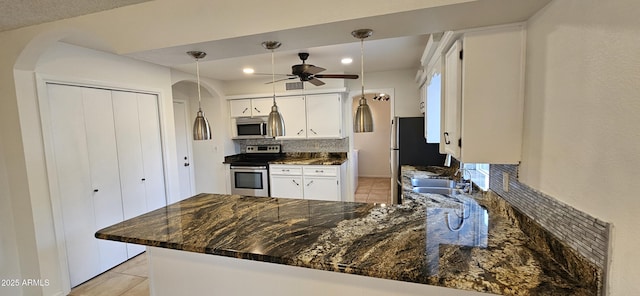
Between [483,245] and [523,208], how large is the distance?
1.31ft

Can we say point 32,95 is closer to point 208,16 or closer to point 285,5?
point 208,16

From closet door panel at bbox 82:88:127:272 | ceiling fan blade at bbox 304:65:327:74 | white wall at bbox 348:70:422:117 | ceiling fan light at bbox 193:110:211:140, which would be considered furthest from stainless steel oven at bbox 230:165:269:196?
ceiling fan light at bbox 193:110:211:140

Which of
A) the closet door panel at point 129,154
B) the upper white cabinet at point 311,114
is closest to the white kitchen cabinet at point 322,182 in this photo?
the upper white cabinet at point 311,114

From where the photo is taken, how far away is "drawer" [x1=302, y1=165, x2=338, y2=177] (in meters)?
4.05

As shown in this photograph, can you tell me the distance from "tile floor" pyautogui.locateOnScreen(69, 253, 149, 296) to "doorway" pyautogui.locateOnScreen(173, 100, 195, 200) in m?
1.92

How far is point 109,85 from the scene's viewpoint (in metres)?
2.71

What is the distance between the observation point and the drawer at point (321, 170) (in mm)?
4051

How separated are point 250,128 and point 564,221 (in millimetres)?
4333

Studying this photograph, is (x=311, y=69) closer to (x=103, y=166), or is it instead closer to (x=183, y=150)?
(x=103, y=166)

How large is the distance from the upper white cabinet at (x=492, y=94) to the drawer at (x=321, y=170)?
2.63 metres

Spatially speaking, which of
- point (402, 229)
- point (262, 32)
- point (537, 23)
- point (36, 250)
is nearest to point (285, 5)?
point (262, 32)

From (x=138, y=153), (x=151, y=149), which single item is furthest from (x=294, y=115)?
(x=138, y=153)

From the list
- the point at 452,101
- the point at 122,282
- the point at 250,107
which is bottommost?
the point at 122,282

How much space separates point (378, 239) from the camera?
1.34 m
